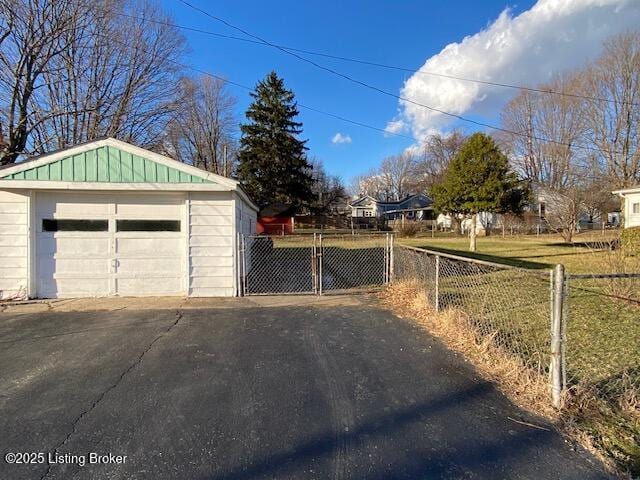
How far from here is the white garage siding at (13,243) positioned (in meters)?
7.08

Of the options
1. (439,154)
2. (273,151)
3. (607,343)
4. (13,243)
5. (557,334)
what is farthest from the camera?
(439,154)

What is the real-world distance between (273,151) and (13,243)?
30.0 metres

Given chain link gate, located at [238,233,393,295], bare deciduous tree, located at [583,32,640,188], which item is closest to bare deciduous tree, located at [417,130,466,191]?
bare deciduous tree, located at [583,32,640,188]

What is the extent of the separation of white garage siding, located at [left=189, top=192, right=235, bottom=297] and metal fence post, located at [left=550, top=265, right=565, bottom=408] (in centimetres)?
595

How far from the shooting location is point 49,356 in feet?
13.9

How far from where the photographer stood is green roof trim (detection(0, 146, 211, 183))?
698 centimetres

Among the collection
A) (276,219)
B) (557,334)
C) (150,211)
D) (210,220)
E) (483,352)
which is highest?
(276,219)

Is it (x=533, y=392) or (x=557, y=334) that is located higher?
(x=557, y=334)

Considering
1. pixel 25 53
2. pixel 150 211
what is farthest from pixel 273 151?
pixel 150 211

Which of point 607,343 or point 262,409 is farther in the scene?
point 607,343

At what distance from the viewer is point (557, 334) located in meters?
2.91

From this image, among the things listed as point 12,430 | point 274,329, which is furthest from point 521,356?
point 12,430

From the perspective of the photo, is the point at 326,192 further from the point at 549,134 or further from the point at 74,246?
the point at 74,246

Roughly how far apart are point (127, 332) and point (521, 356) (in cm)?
498
